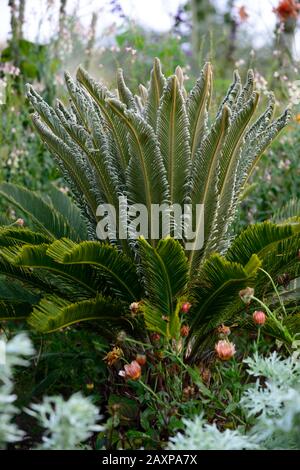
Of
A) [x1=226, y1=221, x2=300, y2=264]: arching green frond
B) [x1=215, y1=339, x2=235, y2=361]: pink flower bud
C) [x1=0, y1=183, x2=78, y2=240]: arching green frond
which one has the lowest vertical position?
[x1=215, y1=339, x2=235, y2=361]: pink flower bud

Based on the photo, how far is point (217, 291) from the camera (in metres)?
3.16

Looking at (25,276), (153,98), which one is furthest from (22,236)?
(153,98)

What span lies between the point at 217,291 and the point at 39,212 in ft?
4.33

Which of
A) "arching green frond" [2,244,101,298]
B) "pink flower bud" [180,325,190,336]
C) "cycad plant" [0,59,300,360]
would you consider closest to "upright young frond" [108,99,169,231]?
"cycad plant" [0,59,300,360]

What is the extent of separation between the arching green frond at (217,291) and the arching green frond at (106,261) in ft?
1.04

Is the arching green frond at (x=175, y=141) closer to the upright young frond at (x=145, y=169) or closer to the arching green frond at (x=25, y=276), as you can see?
the upright young frond at (x=145, y=169)

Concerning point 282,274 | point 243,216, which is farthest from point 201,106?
point 243,216

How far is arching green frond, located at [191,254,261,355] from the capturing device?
2.99 meters

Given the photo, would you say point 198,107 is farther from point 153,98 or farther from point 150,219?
point 150,219

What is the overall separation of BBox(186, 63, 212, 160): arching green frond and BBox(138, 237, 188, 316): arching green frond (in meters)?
0.67

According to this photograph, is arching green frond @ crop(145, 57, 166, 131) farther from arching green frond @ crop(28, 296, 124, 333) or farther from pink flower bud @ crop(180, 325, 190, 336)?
pink flower bud @ crop(180, 325, 190, 336)

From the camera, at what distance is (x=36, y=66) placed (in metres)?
6.73

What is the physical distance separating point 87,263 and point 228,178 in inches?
32.2

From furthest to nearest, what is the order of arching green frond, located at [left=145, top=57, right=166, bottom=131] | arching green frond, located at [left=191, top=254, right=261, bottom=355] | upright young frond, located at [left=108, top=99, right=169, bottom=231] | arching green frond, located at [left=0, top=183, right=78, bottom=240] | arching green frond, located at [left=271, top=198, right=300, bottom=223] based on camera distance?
arching green frond, located at [left=271, top=198, right=300, bottom=223] → arching green frond, located at [left=0, top=183, right=78, bottom=240] → arching green frond, located at [left=145, top=57, right=166, bottom=131] → upright young frond, located at [left=108, top=99, right=169, bottom=231] → arching green frond, located at [left=191, top=254, right=261, bottom=355]
